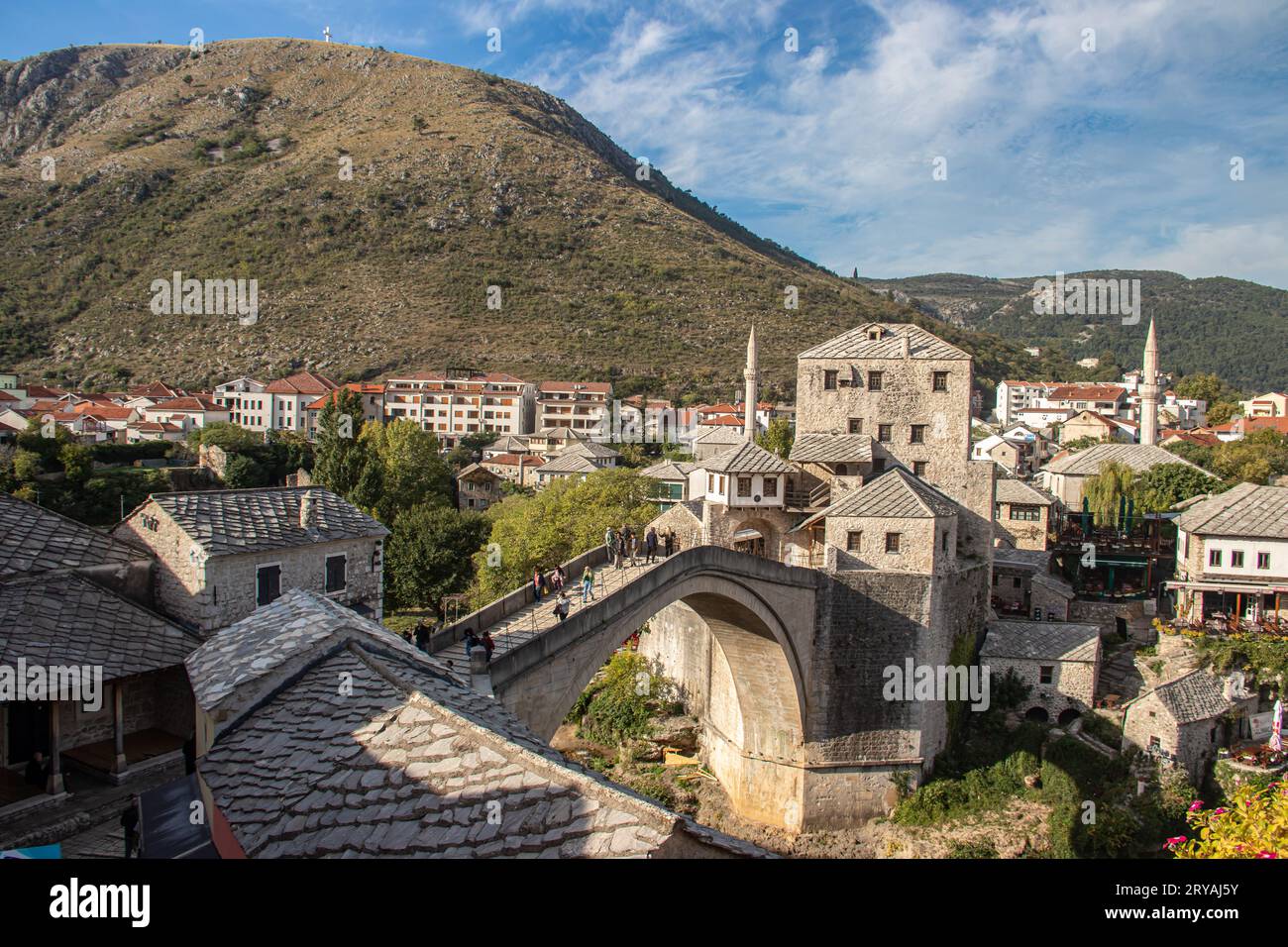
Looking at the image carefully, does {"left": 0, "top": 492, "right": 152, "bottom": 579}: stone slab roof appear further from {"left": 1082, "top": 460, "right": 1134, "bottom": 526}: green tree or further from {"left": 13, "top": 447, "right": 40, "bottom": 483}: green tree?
{"left": 1082, "top": 460, "right": 1134, "bottom": 526}: green tree

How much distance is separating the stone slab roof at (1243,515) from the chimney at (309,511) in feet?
99.8

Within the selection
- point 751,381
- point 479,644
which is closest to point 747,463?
point 479,644

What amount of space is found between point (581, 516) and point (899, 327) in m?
15.2

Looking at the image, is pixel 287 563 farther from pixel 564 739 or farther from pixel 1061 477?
pixel 1061 477

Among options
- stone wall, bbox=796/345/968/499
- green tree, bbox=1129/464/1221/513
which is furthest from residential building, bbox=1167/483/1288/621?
green tree, bbox=1129/464/1221/513

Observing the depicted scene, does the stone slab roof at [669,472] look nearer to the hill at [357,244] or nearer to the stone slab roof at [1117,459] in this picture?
the stone slab roof at [1117,459]

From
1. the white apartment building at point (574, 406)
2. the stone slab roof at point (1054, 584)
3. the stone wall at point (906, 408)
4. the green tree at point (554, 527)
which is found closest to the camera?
the stone wall at point (906, 408)

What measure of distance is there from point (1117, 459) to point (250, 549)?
46655 millimetres

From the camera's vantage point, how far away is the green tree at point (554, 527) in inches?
1396

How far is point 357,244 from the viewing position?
106125mm

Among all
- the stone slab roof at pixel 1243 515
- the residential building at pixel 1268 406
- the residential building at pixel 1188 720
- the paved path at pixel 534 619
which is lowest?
the residential building at pixel 1188 720

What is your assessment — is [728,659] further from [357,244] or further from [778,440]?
[357,244]

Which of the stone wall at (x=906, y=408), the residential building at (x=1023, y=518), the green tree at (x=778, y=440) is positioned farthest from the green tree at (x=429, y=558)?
the residential building at (x=1023, y=518)

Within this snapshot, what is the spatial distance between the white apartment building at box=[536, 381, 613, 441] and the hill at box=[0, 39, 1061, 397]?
326 inches
